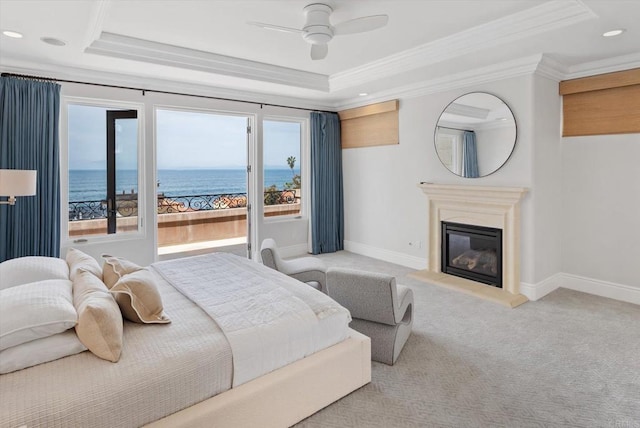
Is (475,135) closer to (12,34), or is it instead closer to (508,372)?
(508,372)

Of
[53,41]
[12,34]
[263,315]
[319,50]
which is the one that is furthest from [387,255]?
[12,34]

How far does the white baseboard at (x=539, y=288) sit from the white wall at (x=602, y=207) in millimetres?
282

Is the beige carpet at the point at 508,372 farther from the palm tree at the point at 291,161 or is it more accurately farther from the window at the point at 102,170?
the window at the point at 102,170

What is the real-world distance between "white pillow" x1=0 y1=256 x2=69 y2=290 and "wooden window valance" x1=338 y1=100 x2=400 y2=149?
14.8 ft

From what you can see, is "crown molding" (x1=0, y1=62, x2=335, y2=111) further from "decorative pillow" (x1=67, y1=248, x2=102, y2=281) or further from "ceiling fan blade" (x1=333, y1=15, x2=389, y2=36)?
"ceiling fan blade" (x1=333, y1=15, x2=389, y2=36)

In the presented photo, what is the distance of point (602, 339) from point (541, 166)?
1.87 m

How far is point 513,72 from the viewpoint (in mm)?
4098

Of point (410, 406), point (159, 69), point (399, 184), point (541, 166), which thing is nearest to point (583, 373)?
point (410, 406)

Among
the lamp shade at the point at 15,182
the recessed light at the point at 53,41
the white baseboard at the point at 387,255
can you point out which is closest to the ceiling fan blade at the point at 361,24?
the recessed light at the point at 53,41

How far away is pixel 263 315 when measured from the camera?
7.03 feet

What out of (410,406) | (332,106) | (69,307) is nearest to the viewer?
(69,307)

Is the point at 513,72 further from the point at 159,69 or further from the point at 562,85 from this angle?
the point at 159,69

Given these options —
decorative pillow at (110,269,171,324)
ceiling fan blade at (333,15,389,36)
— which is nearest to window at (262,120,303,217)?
ceiling fan blade at (333,15,389,36)

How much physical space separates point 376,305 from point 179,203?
6.00 metres
